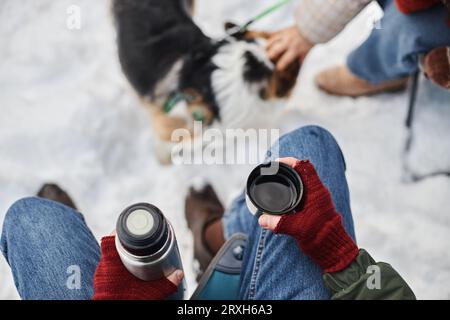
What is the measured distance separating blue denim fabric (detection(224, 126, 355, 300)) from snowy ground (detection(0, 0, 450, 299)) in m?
0.29

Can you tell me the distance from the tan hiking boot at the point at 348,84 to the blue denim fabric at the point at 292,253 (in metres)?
0.35

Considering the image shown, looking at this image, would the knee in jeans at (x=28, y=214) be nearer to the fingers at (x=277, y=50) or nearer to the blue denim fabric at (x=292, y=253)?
the blue denim fabric at (x=292, y=253)

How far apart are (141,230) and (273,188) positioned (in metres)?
0.21

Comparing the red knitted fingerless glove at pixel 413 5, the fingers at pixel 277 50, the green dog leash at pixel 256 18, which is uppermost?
the red knitted fingerless glove at pixel 413 5

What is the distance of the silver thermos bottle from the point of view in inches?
21.8

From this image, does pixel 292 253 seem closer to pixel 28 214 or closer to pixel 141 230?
pixel 141 230

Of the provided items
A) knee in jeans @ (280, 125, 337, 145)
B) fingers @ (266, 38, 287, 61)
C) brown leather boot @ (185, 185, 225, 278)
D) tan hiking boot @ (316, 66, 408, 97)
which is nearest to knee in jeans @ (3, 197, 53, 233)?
brown leather boot @ (185, 185, 225, 278)

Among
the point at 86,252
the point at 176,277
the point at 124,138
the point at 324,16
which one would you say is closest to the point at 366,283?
the point at 176,277

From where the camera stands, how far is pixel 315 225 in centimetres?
64

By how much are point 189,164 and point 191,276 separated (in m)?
0.26

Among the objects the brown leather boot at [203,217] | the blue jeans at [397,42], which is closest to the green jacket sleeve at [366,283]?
the brown leather boot at [203,217]

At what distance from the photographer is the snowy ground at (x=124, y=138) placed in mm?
1030

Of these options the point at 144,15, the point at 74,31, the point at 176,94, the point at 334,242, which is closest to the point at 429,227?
the point at 334,242

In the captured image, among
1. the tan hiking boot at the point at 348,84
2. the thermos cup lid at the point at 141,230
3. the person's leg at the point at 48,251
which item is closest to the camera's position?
the thermos cup lid at the point at 141,230
